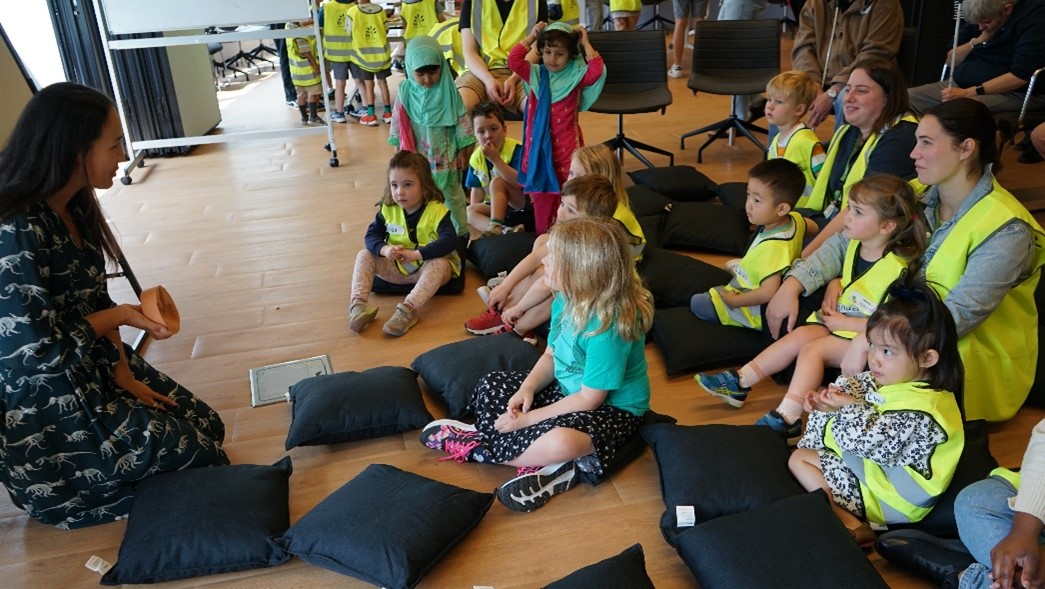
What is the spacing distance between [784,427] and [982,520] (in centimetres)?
70

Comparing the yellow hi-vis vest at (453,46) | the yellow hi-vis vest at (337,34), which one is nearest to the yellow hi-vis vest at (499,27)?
the yellow hi-vis vest at (453,46)

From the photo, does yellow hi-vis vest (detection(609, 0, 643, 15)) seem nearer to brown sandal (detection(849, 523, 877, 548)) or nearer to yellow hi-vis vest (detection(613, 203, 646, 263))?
yellow hi-vis vest (detection(613, 203, 646, 263))

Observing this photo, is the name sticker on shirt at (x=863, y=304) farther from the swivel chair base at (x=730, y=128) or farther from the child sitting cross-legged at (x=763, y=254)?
the swivel chair base at (x=730, y=128)

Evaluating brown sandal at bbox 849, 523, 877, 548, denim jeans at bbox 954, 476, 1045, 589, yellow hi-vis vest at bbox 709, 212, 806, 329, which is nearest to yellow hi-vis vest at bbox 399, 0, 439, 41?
yellow hi-vis vest at bbox 709, 212, 806, 329

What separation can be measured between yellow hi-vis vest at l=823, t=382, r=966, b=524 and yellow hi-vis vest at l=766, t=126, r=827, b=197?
1876mm

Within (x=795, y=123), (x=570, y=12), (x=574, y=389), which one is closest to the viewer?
(x=574, y=389)

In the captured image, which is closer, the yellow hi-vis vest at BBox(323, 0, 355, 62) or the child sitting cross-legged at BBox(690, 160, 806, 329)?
the child sitting cross-legged at BBox(690, 160, 806, 329)

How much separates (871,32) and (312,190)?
3.31m

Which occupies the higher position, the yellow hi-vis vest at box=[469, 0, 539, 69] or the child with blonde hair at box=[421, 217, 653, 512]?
the yellow hi-vis vest at box=[469, 0, 539, 69]

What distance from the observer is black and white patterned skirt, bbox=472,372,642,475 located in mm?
2352

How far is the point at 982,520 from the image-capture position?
6.06ft

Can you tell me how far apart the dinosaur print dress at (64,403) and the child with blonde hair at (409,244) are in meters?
1.11

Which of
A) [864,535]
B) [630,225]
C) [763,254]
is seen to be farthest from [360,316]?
[864,535]

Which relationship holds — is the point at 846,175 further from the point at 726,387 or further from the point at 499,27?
the point at 499,27
